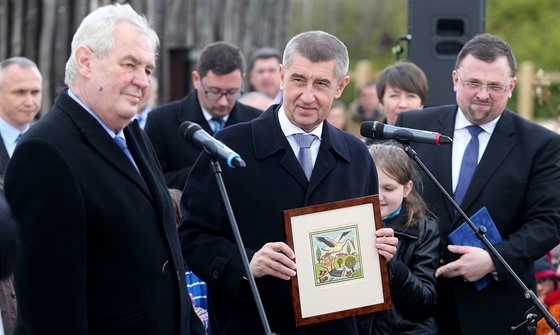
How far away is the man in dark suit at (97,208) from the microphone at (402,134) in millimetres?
1197

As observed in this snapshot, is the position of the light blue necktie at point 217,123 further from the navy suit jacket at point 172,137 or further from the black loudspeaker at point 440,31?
the black loudspeaker at point 440,31

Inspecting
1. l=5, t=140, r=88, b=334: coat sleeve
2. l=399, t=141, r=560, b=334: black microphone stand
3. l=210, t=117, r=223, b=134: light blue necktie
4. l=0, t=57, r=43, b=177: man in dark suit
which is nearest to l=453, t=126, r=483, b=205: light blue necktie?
l=399, t=141, r=560, b=334: black microphone stand

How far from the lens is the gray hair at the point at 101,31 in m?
3.59

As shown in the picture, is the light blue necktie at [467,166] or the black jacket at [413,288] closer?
the black jacket at [413,288]

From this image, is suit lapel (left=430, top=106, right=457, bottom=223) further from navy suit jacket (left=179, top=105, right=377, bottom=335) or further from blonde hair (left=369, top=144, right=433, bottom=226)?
navy suit jacket (left=179, top=105, right=377, bottom=335)

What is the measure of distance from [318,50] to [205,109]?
2982mm

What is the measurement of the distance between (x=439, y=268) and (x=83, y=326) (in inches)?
94.3

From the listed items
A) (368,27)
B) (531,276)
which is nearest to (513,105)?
(368,27)

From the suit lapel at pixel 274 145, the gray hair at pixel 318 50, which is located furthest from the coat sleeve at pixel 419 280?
the gray hair at pixel 318 50

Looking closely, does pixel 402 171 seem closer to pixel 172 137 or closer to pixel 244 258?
pixel 244 258

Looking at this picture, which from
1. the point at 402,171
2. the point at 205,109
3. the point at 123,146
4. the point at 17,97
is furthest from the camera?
the point at 17,97

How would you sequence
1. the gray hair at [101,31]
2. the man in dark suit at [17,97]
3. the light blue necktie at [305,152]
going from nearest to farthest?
the gray hair at [101,31], the light blue necktie at [305,152], the man in dark suit at [17,97]

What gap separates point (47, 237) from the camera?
132 inches

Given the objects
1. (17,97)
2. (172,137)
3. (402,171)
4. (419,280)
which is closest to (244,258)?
A: (419,280)
